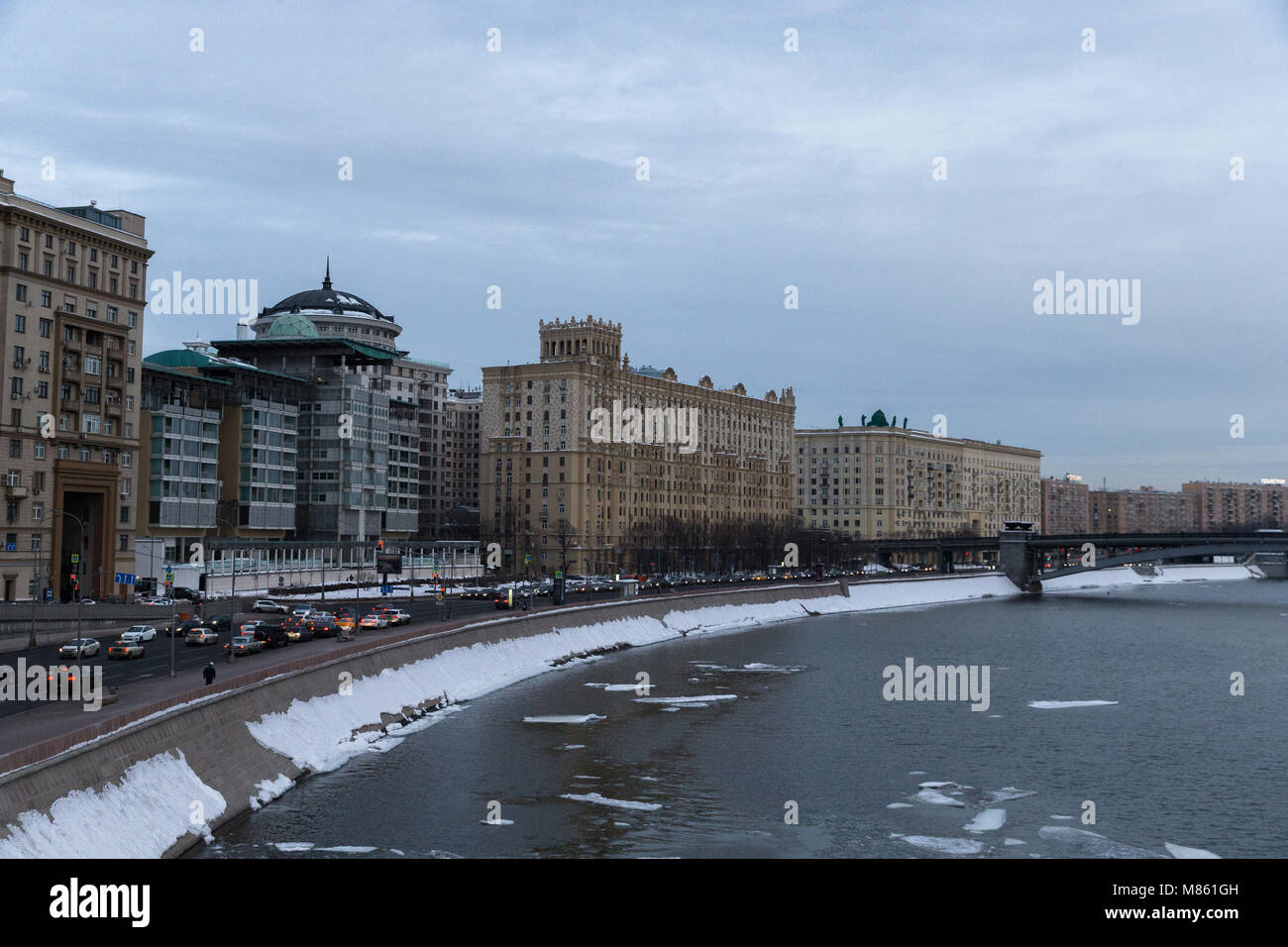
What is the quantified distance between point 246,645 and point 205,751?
20.4 m

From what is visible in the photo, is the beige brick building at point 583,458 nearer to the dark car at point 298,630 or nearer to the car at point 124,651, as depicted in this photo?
the dark car at point 298,630

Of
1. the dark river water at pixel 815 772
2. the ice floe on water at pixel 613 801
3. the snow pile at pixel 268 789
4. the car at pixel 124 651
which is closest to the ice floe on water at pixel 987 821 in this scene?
the dark river water at pixel 815 772

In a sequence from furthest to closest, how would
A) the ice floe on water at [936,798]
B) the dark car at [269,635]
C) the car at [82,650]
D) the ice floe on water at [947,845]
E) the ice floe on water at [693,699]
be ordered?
the dark car at [269,635]
the ice floe on water at [693,699]
the car at [82,650]
the ice floe on water at [936,798]
the ice floe on water at [947,845]

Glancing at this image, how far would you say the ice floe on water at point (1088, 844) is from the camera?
95.3 ft

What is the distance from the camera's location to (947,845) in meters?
29.8

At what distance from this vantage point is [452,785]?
1422 inches

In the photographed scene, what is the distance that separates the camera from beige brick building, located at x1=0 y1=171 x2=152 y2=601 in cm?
7500

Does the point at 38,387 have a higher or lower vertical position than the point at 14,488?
higher

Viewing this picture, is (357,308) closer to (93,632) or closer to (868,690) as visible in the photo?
(93,632)

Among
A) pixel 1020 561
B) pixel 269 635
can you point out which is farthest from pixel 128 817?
pixel 1020 561

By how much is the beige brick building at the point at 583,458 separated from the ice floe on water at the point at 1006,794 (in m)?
112

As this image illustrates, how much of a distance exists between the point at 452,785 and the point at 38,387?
55038mm
